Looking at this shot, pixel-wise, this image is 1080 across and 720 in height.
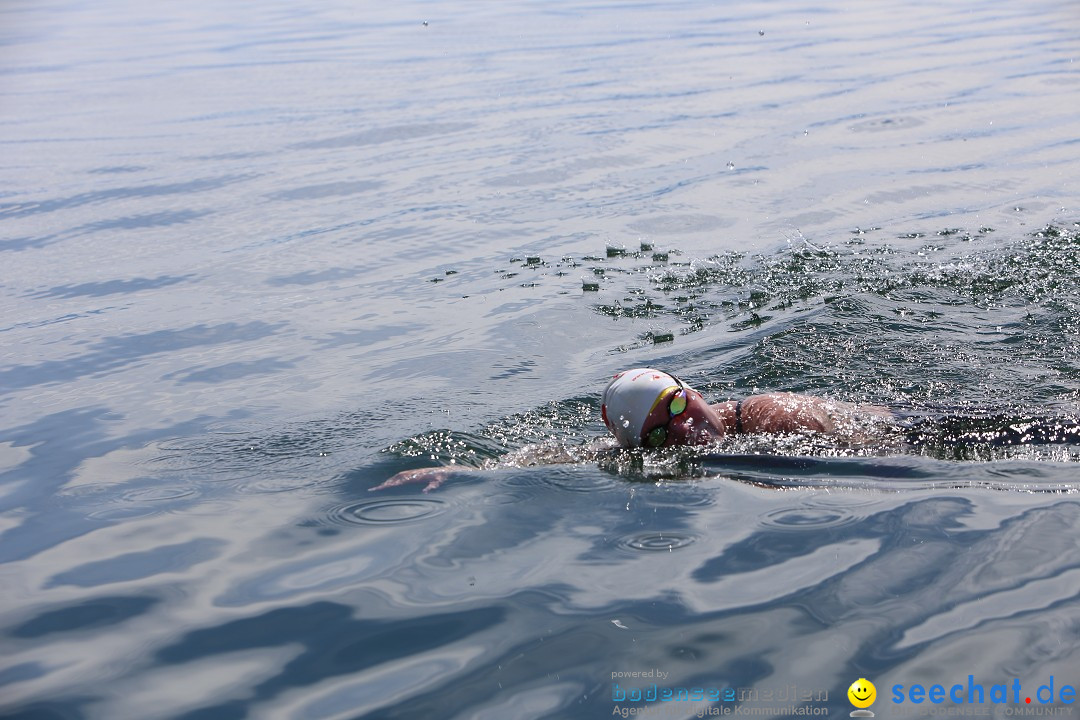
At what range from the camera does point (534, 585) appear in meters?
5.10

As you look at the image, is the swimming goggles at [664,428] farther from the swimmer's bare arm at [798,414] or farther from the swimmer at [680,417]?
the swimmer's bare arm at [798,414]

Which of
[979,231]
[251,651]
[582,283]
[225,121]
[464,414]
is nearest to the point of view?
[251,651]

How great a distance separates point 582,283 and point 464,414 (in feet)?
11.8

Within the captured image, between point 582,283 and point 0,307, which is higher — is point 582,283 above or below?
below

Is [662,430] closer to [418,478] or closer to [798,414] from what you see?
[798,414]

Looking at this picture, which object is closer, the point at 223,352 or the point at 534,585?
the point at 534,585

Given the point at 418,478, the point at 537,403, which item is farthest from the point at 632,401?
the point at 418,478

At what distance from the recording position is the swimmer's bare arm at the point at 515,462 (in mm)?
6500

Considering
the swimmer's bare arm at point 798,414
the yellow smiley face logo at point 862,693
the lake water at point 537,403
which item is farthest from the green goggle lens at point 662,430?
the yellow smiley face logo at point 862,693

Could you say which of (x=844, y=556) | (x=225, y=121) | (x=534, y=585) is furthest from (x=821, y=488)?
(x=225, y=121)

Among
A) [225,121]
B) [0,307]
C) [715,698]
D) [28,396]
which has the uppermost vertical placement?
[225,121]

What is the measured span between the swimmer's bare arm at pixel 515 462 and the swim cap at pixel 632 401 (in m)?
0.16

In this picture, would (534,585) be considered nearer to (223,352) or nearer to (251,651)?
(251,651)

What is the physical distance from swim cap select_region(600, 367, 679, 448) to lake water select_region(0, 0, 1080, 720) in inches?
8.7
